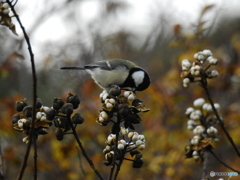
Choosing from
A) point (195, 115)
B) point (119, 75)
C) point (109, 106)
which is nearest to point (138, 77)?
point (119, 75)

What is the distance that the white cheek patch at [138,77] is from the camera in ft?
8.39

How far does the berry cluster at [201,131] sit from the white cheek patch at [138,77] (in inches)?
22.5

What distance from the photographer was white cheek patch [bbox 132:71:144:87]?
8.39ft

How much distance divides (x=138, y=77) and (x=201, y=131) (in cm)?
80

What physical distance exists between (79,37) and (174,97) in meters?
1.82

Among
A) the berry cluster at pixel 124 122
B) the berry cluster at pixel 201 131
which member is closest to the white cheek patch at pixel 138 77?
the berry cluster at pixel 201 131

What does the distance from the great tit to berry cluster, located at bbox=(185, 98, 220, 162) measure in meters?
0.55

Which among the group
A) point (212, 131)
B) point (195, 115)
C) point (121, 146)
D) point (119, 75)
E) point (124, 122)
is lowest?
point (121, 146)

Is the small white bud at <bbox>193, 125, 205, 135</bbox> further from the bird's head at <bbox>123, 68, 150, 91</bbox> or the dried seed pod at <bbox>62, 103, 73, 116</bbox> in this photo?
the dried seed pod at <bbox>62, 103, 73, 116</bbox>

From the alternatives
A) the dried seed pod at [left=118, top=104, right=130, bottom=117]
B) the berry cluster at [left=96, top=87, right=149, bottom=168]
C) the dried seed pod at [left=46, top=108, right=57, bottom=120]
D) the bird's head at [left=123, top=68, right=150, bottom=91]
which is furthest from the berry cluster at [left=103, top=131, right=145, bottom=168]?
the bird's head at [left=123, top=68, right=150, bottom=91]

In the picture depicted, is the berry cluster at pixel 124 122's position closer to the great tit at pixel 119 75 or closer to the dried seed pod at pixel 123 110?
the dried seed pod at pixel 123 110

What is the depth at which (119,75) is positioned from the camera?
283 cm

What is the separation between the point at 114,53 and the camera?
5.75 metres

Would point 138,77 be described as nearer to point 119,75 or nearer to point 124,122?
point 119,75
